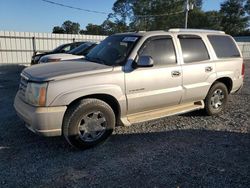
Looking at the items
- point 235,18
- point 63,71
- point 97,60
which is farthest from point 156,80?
point 235,18

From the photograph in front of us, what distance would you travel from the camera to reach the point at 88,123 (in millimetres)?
4121

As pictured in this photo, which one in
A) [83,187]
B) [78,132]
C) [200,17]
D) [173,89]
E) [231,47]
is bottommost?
[83,187]

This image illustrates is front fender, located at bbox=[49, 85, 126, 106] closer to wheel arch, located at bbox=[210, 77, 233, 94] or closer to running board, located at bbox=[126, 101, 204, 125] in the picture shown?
running board, located at bbox=[126, 101, 204, 125]

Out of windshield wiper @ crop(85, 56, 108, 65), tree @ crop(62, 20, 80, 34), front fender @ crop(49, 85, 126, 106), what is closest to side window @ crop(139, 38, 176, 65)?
windshield wiper @ crop(85, 56, 108, 65)

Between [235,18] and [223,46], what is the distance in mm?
59236

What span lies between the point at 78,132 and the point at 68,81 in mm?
814

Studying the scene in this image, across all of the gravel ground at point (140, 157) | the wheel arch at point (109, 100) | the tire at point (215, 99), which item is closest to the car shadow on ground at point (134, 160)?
the gravel ground at point (140, 157)

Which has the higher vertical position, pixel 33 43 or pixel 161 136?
pixel 33 43

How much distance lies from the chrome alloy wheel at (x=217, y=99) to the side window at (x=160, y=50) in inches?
62.4

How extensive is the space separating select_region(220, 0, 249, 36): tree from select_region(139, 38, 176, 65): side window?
59.1 meters

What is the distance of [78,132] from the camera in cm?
402

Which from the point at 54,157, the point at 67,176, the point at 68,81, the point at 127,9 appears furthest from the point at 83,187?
the point at 127,9

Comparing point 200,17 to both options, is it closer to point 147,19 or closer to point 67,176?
point 147,19

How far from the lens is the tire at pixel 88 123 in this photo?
391 cm
